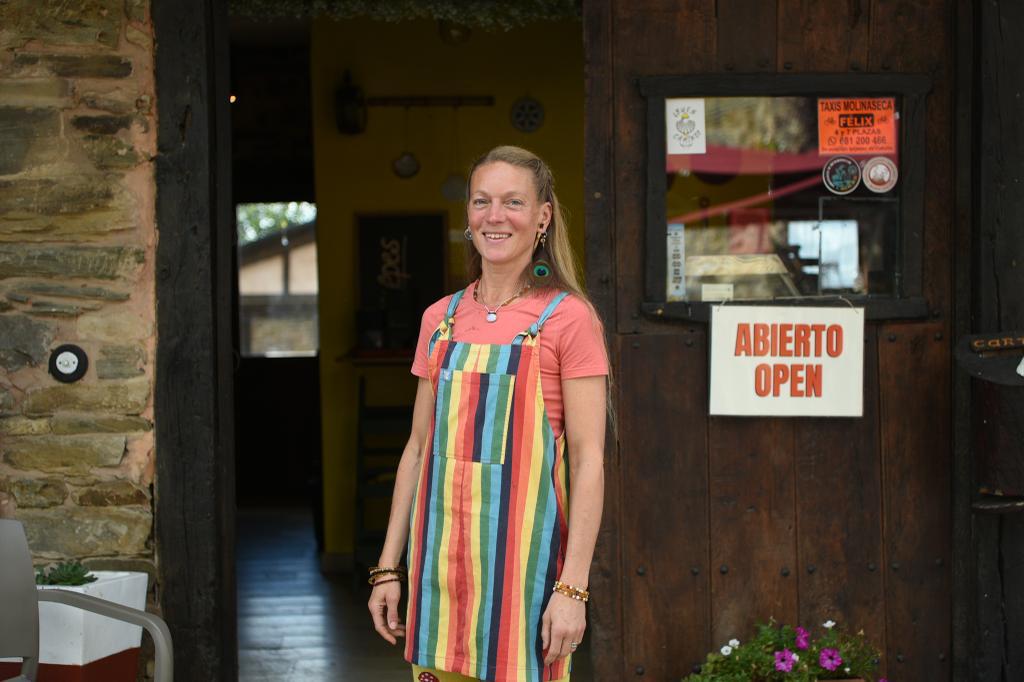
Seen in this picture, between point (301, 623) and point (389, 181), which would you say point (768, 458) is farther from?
point (389, 181)

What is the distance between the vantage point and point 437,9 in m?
4.58

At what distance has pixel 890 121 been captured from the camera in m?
3.48

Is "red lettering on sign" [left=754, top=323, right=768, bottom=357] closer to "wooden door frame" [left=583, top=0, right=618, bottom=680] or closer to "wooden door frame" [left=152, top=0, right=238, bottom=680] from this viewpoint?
"wooden door frame" [left=583, top=0, right=618, bottom=680]

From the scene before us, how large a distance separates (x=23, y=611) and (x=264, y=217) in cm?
1837

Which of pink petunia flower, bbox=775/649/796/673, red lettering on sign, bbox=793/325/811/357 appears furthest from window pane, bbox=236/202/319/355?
pink petunia flower, bbox=775/649/796/673

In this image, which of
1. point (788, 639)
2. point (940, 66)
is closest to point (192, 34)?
point (940, 66)

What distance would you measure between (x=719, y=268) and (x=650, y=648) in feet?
A: 3.65

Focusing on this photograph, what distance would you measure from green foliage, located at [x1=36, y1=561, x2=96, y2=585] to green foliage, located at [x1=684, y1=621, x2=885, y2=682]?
5.41 feet

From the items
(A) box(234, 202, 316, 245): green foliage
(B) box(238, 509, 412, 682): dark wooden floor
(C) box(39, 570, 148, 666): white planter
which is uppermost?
(A) box(234, 202, 316, 245): green foliage

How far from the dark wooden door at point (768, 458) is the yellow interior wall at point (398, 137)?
10.1 feet

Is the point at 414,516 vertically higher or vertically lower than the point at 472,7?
lower

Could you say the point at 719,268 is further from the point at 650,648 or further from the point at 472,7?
the point at 472,7

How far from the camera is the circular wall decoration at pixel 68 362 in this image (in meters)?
3.39

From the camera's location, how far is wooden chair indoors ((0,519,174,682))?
2.67m
